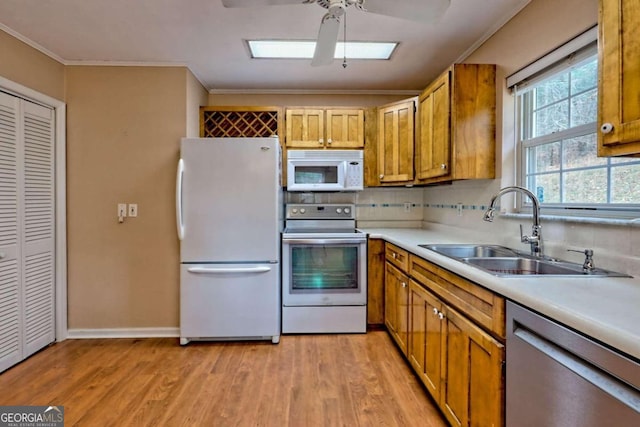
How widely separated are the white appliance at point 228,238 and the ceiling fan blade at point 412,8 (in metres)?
1.34

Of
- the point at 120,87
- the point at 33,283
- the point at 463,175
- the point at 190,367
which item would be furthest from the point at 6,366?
the point at 463,175

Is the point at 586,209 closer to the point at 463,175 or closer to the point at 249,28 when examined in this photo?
the point at 463,175

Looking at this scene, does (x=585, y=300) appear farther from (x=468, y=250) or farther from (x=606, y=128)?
(x=468, y=250)

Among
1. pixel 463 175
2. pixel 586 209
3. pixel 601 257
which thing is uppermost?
pixel 463 175

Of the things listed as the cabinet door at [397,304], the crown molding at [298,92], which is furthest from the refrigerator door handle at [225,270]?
the crown molding at [298,92]

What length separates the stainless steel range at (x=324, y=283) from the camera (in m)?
2.91

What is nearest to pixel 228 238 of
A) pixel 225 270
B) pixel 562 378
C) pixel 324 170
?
pixel 225 270

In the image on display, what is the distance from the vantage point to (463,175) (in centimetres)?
228

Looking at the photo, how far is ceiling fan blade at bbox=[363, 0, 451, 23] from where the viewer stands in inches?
60.9

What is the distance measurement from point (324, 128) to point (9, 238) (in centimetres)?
263

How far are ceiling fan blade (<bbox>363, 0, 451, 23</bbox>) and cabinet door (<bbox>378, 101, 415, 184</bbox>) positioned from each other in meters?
1.37

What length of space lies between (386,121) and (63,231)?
3.02 m

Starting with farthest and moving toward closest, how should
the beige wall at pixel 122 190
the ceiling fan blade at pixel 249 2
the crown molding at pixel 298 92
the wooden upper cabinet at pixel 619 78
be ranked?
1. the crown molding at pixel 298 92
2. the beige wall at pixel 122 190
3. the ceiling fan blade at pixel 249 2
4. the wooden upper cabinet at pixel 619 78

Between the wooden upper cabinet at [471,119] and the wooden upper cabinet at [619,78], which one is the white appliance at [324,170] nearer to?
the wooden upper cabinet at [471,119]
